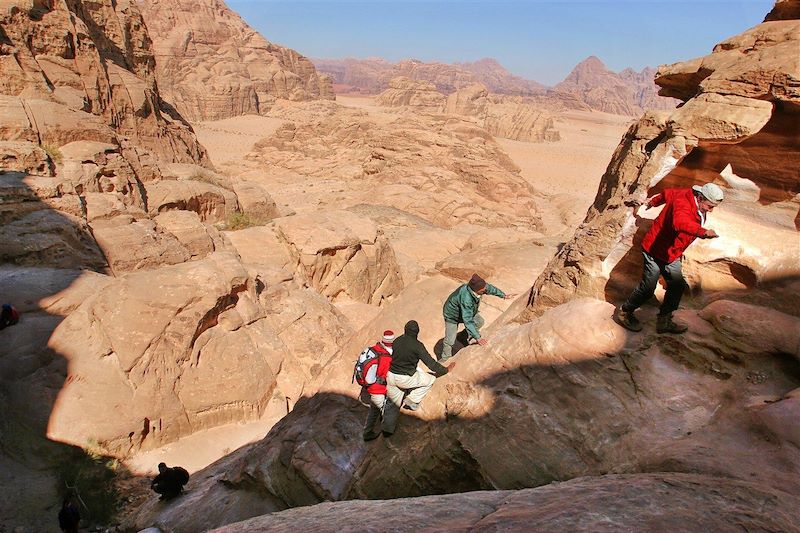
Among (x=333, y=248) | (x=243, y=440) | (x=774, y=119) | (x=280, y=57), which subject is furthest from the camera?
(x=280, y=57)

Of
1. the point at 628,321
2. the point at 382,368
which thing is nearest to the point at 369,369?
the point at 382,368

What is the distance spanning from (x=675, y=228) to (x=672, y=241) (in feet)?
0.63

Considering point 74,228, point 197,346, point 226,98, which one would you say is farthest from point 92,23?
point 226,98

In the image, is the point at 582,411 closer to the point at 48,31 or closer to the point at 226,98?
the point at 48,31

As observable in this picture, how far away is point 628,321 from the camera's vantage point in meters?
4.89

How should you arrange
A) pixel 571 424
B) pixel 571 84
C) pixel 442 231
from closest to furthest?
pixel 571 424 → pixel 442 231 → pixel 571 84

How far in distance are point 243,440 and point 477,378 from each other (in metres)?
5.73

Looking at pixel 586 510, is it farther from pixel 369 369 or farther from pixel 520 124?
pixel 520 124

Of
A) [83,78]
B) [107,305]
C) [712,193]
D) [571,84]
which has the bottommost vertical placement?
[107,305]

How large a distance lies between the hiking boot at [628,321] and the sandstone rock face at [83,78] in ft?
52.0

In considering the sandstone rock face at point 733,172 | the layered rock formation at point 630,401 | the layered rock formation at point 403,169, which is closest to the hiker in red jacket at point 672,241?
the layered rock formation at point 630,401

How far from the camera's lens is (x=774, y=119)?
5273 mm

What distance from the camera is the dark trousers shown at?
14.7 ft

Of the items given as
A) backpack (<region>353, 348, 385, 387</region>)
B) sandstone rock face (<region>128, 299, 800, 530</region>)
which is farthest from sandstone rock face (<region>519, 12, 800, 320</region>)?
backpack (<region>353, 348, 385, 387</region>)
